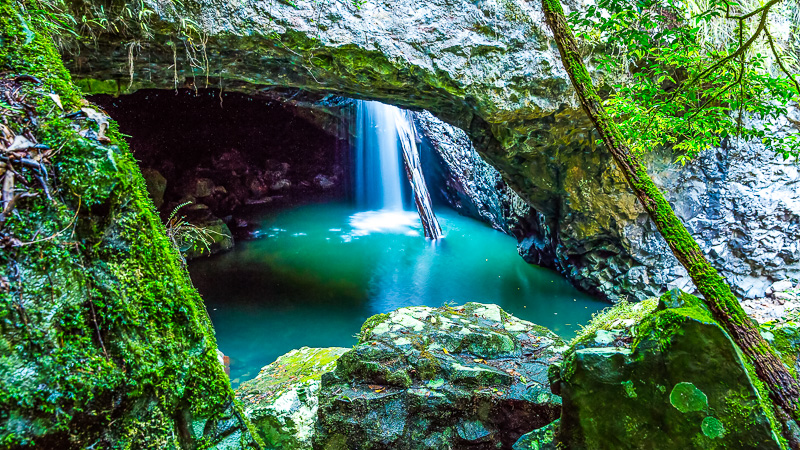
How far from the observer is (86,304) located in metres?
0.95

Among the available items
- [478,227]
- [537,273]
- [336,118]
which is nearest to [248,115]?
[336,118]

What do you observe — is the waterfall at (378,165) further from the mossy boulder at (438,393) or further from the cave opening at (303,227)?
the mossy boulder at (438,393)

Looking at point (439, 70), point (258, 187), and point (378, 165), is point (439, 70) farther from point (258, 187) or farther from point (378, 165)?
point (378, 165)

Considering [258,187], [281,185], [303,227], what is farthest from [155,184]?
[281,185]

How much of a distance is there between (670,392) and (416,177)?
11366 millimetres

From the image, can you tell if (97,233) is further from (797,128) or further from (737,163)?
(797,128)

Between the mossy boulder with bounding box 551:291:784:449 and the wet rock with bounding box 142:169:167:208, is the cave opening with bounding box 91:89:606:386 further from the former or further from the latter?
the mossy boulder with bounding box 551:291:784:449

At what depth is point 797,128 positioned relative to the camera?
224 inches

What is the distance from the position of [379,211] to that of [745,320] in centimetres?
1456

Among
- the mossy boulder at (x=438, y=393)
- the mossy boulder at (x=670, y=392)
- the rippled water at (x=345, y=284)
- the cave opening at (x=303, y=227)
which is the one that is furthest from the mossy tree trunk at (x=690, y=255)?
the rippled water at (x=345, y=284)

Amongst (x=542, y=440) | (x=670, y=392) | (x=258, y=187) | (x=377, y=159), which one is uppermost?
(x=377, y=159)

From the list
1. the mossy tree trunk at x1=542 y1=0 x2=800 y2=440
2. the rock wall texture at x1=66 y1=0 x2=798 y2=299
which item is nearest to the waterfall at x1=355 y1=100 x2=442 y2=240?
the rock wall texture at x1=66 y1=0 x2=798 y2=299

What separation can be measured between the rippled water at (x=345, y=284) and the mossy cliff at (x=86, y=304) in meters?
4.59

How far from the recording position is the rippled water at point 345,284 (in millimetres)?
6316
